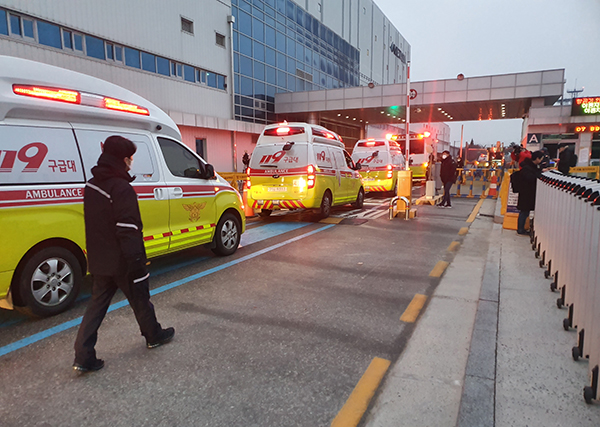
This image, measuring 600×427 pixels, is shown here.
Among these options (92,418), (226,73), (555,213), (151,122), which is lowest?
(92,418)

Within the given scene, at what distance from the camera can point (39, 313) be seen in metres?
4.00

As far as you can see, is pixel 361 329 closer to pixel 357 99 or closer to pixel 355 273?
pixel 355 273

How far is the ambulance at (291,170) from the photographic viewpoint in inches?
391

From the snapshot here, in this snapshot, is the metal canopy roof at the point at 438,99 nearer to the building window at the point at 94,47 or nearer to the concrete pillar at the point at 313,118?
the concrete pillar at the point at 313,118

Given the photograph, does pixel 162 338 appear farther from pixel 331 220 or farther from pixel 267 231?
pixel 331 220

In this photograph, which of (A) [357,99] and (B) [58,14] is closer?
(B) [58,14]

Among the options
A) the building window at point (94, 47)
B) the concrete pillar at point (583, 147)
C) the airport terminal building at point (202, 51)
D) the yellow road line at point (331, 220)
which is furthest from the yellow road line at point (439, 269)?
the concrete pillar at point (583, 147)

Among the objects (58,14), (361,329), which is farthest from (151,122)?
(58,14)

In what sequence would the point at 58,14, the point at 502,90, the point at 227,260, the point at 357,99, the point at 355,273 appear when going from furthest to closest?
the point at 357,99 < the point at 502,90 < the point at 58,14 < the point at 227,260 < the point at 355,273

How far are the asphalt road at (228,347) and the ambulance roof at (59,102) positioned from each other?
2146 millimetres

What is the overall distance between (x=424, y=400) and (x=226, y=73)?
86.6ft

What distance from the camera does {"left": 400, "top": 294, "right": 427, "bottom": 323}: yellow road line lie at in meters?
4.17

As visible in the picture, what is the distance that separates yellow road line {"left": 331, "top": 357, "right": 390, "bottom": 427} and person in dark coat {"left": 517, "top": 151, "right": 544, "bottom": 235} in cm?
637

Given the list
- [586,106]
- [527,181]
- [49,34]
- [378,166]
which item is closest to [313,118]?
[378,166]
